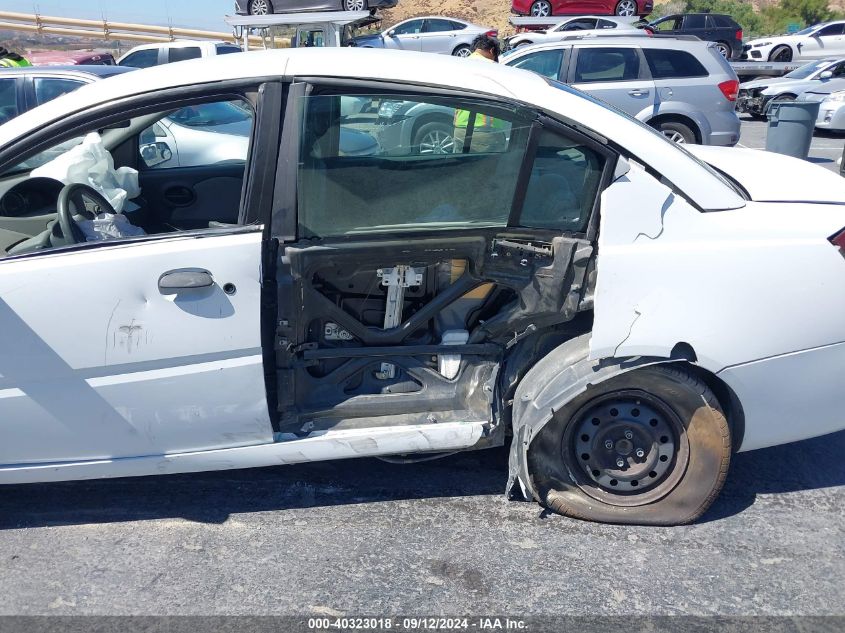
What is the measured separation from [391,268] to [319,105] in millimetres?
685

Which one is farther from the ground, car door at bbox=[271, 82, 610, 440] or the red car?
car door at bbox=[271, 82, 610, 440]

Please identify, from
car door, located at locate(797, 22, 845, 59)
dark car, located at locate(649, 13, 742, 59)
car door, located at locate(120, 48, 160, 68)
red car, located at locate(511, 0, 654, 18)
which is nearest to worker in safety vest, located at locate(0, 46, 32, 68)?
car door, located at locate(120, 48, 160, 68)

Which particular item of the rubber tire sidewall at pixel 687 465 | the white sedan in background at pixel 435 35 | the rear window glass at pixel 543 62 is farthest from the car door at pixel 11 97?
the white sedan in background at pixel 435 35

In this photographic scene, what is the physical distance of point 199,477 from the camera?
11.9 ft

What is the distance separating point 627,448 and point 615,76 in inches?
350

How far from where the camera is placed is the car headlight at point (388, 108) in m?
3.02

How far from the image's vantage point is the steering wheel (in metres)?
3.27

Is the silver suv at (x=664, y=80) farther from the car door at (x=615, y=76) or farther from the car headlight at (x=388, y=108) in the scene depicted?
the car headlight at (x=388, y=108)

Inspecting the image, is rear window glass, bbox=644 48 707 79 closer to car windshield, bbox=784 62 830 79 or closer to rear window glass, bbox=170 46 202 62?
car windshield, bbox=784 62 830 79

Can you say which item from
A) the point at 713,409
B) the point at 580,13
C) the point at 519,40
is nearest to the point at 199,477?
the point at 713,409

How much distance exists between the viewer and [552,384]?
3.07m

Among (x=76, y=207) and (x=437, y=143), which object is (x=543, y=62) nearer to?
(x=437, y=143)

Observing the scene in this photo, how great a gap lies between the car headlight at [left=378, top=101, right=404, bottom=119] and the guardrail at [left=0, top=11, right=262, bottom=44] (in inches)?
1290

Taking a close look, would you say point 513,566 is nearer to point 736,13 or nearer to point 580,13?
point 580,13
